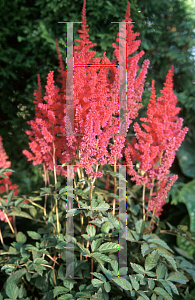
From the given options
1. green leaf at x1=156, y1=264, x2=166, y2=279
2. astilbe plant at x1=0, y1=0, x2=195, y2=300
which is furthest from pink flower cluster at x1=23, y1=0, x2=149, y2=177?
green leaf at x1=156, y1=264, x2=166, y2=279

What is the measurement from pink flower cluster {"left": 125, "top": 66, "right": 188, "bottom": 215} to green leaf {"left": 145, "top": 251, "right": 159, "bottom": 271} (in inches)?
9.2

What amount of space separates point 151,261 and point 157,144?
47 cm

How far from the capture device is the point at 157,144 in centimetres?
103

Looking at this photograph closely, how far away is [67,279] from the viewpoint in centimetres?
84

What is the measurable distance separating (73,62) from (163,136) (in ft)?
1.50

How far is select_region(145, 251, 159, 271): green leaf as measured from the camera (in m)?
0.80

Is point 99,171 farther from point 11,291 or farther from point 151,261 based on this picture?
point 11,291

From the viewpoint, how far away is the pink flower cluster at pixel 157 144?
930 millimetres

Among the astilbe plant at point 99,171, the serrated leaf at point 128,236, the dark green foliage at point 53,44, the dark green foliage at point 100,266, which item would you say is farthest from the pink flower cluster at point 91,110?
the dark green foliage at point 53,44

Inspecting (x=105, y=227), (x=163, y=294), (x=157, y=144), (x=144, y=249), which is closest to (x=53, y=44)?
(x=157, y=144)

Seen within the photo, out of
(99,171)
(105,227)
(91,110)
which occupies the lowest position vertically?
(105,227)

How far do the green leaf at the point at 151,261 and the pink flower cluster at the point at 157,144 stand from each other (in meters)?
0.23

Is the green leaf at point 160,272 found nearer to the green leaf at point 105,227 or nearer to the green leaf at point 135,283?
the green leaf at point 135,283

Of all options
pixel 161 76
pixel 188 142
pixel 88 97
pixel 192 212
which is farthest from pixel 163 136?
pixel 188 142
